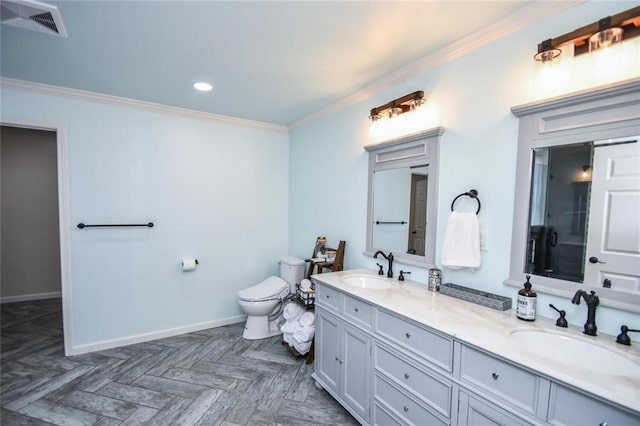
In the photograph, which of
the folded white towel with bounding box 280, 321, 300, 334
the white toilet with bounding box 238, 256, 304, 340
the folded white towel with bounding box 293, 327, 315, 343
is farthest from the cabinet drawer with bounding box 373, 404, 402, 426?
the white toilet with bounding box 238, 256, 304, 340

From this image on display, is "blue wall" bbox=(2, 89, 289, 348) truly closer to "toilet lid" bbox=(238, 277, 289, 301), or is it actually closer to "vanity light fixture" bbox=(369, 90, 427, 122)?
"toilet lid" bbox=(238, 277, 289, 301)

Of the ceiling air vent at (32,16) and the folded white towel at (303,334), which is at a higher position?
the ceiling air vent at (32,16)

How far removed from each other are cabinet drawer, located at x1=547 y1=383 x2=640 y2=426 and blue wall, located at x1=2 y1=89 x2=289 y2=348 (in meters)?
3.14

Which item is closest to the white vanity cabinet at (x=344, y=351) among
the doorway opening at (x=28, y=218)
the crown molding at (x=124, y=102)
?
the crown molding at (x=124, y=102)

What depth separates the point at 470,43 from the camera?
5.79 ft

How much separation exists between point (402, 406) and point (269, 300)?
1815mm

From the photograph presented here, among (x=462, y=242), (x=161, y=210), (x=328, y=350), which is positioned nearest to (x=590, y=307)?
(x=462, y=242)

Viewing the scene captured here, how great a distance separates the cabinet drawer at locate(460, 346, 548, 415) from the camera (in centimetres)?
104

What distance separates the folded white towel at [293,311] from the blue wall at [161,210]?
33.7 inches

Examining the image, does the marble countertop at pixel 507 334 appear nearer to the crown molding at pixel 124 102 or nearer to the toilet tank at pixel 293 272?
the toilet tank at pixel 293 272

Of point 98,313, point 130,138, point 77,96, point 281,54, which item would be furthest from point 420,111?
point 98,313

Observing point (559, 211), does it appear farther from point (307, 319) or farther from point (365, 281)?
point (307, 319)

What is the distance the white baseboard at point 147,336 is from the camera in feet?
9.14

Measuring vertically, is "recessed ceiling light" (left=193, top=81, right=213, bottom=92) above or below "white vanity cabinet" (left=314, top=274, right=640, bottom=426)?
above
